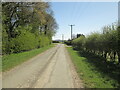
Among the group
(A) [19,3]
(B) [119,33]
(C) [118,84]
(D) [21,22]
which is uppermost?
(A) [19,3]

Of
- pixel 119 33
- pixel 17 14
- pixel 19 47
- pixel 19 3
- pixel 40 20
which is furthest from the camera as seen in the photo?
pixel 40 20

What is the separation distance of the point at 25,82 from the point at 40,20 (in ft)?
69.2

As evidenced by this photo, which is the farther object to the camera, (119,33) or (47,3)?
(47,3)

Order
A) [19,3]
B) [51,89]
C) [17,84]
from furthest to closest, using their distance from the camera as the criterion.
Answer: [19,3] → [17,84] → [51,89]

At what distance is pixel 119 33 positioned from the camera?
470 inches

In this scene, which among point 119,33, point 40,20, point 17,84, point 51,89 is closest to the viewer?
point 51,89

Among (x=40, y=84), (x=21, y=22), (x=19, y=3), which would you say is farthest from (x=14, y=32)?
(x=40, y=84)

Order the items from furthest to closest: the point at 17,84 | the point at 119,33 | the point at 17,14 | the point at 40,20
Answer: the point at 40,20, the point at 17,14, the point at 119,33, the point at 17,84

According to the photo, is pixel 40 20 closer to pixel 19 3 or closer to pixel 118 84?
pixel 19 3

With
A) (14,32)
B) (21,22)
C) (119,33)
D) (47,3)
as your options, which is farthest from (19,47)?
(119,33)

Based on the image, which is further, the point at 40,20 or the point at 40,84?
the point at 40,20

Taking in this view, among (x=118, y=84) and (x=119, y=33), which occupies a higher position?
(x=119, y=33)

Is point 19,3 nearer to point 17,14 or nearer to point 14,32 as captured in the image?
point 17,14

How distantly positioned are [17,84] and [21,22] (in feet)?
67.7
